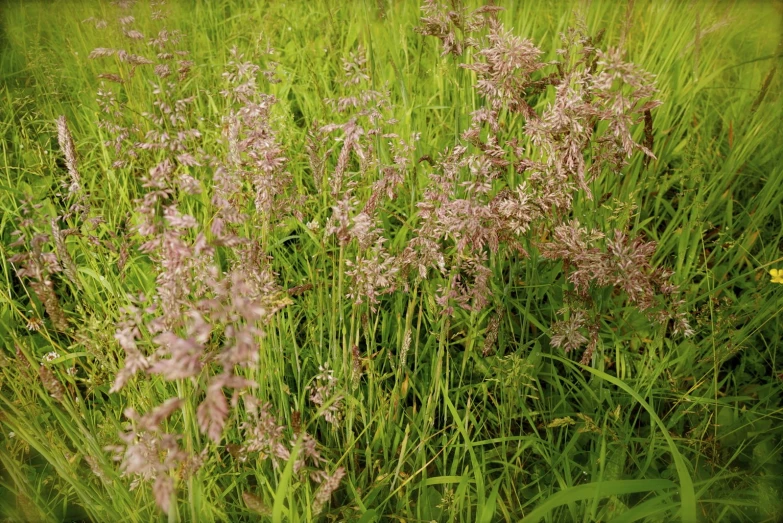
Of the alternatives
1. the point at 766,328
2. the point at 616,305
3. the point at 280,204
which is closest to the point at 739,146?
the point at 766,328

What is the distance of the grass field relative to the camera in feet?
4.66

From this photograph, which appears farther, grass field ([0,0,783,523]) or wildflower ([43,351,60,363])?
wildflower ([43,351,60,363])

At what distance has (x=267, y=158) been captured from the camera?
1.49 meters

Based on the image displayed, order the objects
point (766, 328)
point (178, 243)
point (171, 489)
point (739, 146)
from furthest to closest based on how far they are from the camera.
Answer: point (739, 146)
point (766, 328)
point (178, 243)
point (171, 489)

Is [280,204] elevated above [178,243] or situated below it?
below

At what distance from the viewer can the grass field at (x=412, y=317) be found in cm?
142

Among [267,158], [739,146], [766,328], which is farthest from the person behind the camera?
[739,146]

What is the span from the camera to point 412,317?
223cm

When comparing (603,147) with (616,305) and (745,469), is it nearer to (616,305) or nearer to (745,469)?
(616,305)

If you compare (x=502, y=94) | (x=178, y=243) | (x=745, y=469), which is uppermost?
(x=502, y=94)

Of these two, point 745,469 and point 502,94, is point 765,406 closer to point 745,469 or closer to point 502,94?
point 745,469

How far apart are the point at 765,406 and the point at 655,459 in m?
0.60

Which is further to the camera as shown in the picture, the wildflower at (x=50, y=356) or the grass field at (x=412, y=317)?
the wildflower at (x=50, y=356)

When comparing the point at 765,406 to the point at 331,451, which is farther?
the point at 765,406
